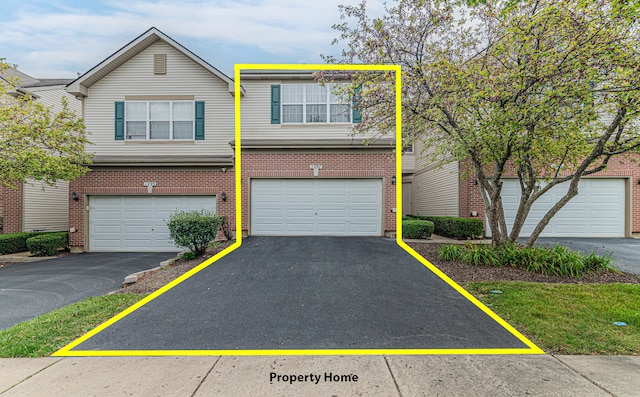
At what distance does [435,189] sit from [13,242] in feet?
57.1

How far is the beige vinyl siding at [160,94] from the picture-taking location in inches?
449

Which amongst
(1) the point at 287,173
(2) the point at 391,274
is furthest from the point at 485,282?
(1) the point at 287,173

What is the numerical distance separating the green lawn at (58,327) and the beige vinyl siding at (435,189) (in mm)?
9667

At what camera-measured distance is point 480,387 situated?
272 centimetres

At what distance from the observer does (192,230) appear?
7.55 meters

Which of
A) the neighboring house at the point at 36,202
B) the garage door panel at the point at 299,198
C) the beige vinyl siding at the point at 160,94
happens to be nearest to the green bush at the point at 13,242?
the neighboring house at the point at 36,202

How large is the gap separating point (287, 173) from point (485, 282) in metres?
7.36

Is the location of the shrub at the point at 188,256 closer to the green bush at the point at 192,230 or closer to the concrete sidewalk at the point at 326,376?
the green bush at the point at 192,230

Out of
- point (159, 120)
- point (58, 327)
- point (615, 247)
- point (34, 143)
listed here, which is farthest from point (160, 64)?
point (615, 247)

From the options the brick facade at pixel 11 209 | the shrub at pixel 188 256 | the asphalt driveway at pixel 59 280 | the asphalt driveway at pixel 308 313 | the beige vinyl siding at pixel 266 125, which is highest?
the beige vinyl siding at pixel 266 125

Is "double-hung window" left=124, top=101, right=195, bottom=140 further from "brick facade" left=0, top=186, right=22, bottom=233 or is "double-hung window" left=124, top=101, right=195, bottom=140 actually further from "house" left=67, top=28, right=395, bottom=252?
"brick facade" left=0, top=186, right=22, bottom=233

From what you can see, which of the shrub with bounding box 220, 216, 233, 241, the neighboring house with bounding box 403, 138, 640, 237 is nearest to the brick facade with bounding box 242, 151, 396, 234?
the shrub with bounding box 220, 216, 233, 241

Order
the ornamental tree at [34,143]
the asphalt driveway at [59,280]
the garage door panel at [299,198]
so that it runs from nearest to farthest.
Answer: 1. the asphalt driveway at [59,280]
2. the ornamental tree at [34,143]
3. the garage door panel at [299,198]

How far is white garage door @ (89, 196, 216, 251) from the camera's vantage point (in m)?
10.9
